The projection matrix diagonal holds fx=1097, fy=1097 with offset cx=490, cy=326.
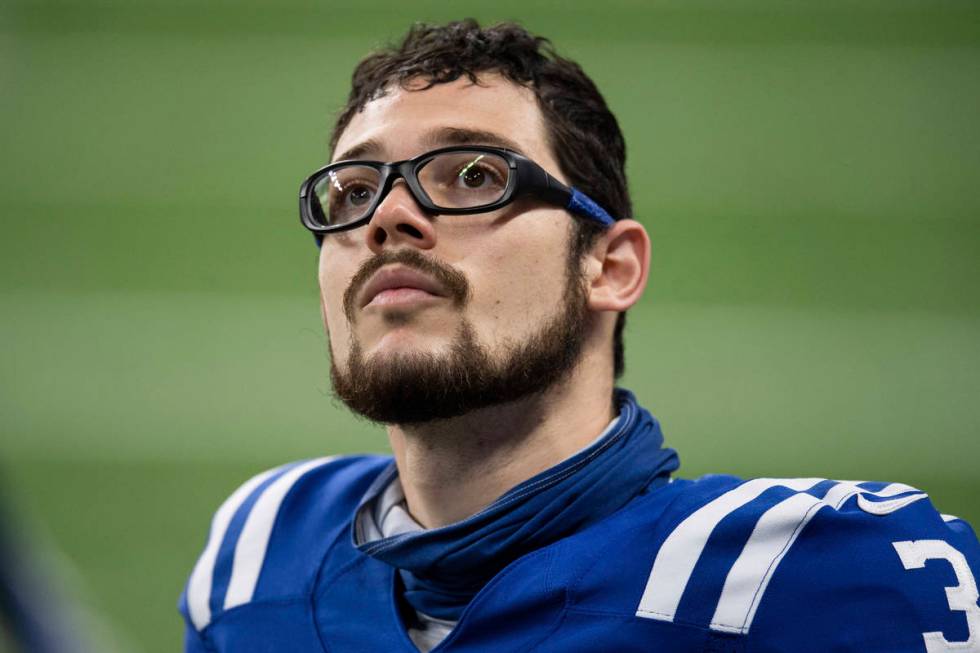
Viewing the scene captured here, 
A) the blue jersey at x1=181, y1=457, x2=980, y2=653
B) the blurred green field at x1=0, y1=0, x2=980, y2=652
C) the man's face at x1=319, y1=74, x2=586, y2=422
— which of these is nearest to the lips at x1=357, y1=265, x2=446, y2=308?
the man's face at x1=319, y1=74, x2=586, y2=422

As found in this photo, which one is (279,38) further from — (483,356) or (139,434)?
(483,356)

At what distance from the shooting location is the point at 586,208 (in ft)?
4.70

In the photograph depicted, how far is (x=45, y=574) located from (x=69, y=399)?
2237 millimetres

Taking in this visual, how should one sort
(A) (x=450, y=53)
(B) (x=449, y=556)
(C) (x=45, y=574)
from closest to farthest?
(C) (x=45, y=574), (B) (x=449, y=556), (A) (x=450, y=53)

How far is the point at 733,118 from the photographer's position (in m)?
2.59

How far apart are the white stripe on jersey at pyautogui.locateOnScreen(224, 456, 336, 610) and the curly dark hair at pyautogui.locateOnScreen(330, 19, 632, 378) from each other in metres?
0.52

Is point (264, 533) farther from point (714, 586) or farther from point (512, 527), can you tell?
point (714, 586)

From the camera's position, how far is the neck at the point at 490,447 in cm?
137

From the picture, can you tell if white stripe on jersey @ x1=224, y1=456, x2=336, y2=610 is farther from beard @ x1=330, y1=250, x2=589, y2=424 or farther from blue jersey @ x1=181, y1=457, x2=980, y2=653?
beard @ x1=330, y1=250, x2=589, y2=424

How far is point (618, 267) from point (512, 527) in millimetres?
408

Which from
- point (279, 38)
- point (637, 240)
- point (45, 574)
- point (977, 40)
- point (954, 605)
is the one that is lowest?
point (954, 605)

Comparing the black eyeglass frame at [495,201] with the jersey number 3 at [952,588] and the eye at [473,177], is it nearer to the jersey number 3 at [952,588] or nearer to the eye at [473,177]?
the eye at [473,177]

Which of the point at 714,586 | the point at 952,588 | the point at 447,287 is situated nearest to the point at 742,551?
the point at 714,586

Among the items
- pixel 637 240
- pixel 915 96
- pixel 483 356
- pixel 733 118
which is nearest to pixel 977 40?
pixel 915 96
